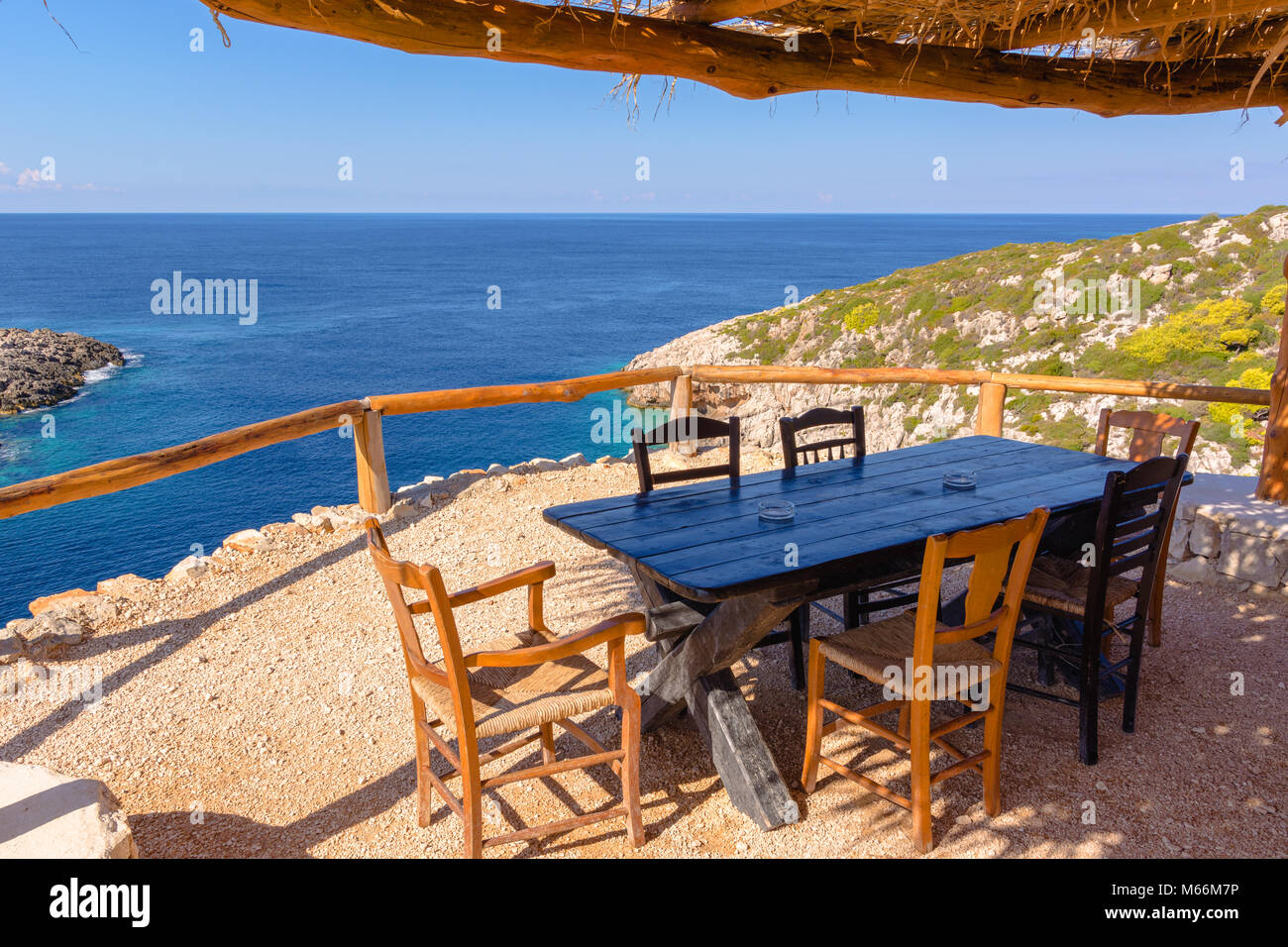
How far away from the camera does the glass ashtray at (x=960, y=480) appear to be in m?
3.19

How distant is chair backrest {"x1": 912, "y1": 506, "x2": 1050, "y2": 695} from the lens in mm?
2162

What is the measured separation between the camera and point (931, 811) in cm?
251

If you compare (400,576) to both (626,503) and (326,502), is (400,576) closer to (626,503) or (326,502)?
(626,503)

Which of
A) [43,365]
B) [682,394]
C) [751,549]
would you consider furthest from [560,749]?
[43,365]

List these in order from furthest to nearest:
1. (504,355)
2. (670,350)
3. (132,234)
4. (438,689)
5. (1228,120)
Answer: (132,234) < (504,355) < (670,350) < (1228,120) < (438,689)

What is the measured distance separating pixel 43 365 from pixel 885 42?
38.5 metres

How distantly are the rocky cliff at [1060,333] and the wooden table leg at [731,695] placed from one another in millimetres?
10999

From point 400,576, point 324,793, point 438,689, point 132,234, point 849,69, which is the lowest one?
point 324,793

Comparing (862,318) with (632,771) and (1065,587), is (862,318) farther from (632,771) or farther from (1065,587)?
(632,771)

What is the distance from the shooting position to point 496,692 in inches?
94.2

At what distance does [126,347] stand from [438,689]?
47681mm

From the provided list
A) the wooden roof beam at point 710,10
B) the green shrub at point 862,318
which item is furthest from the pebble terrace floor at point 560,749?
the green shrub at point 862,318
